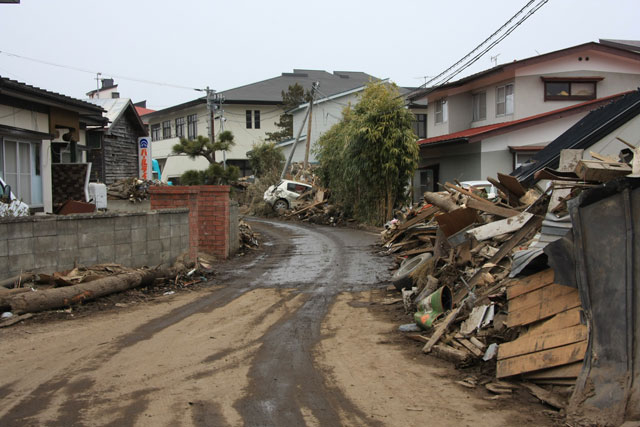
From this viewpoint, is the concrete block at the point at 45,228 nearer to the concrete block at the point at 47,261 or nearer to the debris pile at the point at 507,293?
the concrete block at the point at 47,261

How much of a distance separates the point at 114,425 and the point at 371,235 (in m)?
17.4

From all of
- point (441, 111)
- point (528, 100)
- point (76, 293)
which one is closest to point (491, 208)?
point (76, 293)

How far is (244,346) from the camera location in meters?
6.79

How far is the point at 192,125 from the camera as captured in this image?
51.6 m

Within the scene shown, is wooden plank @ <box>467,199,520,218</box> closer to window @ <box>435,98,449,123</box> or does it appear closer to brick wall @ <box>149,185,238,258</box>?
brick wall @ <box>149,185,238,258</box>

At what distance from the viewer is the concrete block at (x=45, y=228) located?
8844 millimetres

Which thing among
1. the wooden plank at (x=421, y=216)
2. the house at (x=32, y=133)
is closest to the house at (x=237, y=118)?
the house at (x=32, y=133)

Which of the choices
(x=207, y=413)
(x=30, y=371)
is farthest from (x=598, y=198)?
(x=30, y=371)

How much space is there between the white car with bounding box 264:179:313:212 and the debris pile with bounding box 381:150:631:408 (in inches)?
858

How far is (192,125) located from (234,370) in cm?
4793

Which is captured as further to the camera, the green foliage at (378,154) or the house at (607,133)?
the green foliage at (378,154)

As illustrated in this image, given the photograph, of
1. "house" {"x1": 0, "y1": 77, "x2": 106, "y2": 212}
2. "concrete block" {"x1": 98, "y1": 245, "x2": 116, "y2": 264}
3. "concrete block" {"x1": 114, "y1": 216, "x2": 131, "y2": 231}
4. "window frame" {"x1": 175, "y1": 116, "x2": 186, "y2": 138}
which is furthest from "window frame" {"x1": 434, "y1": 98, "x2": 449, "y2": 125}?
"window frame" {"x1": 175, "y1": 116, "x2": 186, "y2": 138}

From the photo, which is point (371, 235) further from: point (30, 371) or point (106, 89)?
point (106, 89)

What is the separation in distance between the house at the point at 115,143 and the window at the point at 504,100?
1737cm
